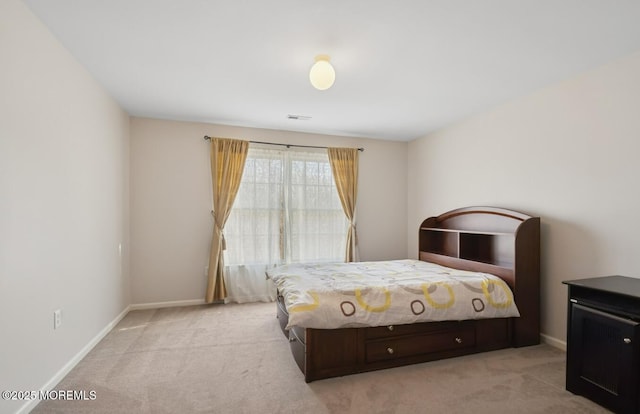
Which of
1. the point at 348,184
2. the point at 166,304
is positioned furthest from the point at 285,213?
the point at 166,304

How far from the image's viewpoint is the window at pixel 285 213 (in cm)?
424

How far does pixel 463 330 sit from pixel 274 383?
165 cm

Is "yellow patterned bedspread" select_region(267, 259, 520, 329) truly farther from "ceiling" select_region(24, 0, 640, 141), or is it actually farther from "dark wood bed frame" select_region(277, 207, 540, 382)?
"ceiling" select_region(24, 0, 640, 141)

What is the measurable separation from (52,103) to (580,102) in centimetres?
418

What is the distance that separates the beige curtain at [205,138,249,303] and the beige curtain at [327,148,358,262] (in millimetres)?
1382

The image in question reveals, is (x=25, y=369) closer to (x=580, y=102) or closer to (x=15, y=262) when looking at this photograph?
(x=15, y=262)

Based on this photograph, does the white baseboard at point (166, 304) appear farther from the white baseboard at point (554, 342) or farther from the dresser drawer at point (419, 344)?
the white baseboard at point (554, 342)

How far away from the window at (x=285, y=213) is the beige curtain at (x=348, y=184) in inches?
3.5

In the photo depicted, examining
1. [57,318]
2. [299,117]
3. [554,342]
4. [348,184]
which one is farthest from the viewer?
[348,184]

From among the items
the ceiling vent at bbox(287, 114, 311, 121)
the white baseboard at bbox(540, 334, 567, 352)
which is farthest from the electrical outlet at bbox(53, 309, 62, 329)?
the white baseboard at bbox(540, 334, 567, 352)

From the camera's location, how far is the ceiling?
1831mm

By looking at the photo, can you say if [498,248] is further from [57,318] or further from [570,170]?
[57,318]

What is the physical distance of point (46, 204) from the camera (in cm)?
204

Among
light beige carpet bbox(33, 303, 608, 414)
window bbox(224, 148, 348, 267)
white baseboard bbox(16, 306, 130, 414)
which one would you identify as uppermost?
window bbox(224, 148, 348, 267)
